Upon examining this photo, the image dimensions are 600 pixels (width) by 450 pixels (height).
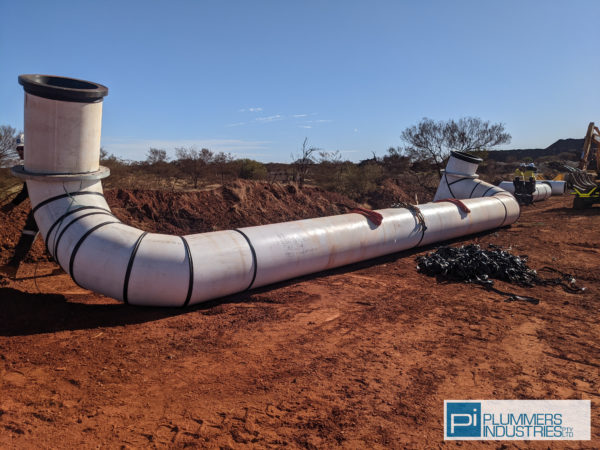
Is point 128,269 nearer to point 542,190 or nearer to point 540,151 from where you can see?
point 542,190

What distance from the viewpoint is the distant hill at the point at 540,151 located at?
5378 centimetres

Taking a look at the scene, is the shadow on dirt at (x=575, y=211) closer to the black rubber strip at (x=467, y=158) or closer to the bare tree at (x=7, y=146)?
the black rubber strip at (x=467, y=158)

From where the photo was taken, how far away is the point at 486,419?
10.2 ft

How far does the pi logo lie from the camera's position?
291 centimetres

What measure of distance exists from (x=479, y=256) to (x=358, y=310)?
3.30 m

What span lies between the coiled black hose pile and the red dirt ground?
0.33 meters

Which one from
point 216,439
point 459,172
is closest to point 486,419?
point 216,439

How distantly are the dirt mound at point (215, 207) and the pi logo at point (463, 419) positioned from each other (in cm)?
748

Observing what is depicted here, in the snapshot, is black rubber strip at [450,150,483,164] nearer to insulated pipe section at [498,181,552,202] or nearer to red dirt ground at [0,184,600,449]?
red dirt ground at [0,184,600,449]

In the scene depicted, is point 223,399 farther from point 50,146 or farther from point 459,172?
point 459,172

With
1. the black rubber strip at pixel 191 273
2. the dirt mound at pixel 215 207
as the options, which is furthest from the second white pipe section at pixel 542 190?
the black rubber strip at pixel 191 273

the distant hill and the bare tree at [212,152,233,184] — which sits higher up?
the distant hill

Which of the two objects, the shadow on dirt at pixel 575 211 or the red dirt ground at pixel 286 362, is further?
the shadow on dirt at pixel 575 211

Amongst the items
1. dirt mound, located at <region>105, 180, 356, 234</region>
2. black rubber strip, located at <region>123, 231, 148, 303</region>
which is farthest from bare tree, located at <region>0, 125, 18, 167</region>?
black rubber strip, located at <region>123, 231, 148, 303</region>
